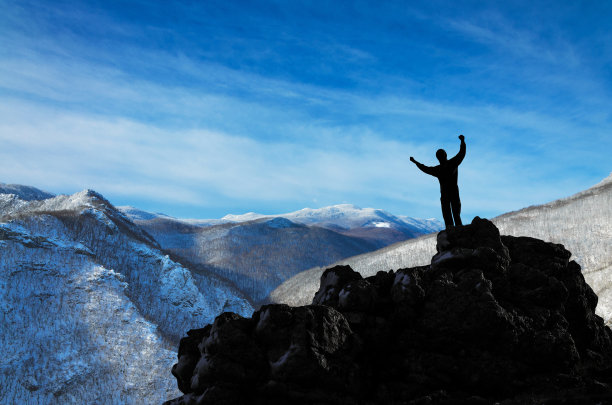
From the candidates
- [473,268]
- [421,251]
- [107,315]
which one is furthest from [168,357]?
[473,268]

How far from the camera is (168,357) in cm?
9881

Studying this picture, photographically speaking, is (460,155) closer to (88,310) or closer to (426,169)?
(426,169)

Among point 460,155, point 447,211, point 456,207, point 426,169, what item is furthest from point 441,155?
point 447,211

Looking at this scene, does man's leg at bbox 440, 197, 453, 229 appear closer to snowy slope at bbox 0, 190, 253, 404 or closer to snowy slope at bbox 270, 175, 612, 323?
snowy slope at bbox 270, 175, 612, 323

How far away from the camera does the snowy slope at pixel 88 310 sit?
292 ft

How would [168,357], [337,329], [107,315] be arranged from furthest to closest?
[107,315] < [168,357] < [337,329]

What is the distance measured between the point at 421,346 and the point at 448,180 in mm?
7292

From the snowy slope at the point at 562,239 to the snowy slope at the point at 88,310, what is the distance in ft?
89.4

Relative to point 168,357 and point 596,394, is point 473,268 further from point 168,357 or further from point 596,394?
point 168,357

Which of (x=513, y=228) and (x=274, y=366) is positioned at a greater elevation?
(x=513, y=228)

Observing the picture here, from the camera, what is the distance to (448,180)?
2086 centimetres

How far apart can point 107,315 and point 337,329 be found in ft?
344

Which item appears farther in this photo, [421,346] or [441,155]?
[441,155]

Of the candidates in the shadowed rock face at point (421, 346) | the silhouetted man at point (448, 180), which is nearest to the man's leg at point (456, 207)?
the silhouetted man at point (448, 180)
